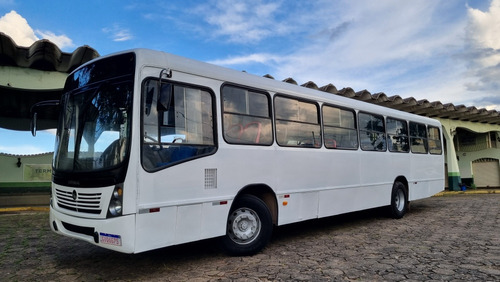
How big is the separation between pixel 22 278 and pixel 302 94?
5.17 m

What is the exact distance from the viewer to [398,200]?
9266 millimetres

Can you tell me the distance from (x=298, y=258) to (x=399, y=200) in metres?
5.23

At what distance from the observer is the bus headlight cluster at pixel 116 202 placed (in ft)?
13.2

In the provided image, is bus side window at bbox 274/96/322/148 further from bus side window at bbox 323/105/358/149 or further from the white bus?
bus side window at bbox 323/105/358/149

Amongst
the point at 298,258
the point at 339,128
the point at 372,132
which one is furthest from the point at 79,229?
the point at 372,132

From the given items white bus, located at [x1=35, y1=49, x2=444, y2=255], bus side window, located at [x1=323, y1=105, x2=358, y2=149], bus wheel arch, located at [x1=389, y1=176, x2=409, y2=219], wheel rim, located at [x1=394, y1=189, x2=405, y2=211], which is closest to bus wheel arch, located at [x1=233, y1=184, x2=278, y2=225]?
white bus, located at [x1=35, y1=49, x2=444, y2=255]

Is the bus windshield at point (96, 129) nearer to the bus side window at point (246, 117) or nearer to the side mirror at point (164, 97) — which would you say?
the side mirror at point (164, 97)

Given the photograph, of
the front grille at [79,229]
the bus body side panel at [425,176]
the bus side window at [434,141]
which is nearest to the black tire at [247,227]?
the front grille at [79,229]

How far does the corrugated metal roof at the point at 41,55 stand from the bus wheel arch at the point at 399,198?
951 cm

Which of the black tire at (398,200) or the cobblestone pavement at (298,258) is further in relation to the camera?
the black tire at (398,200)

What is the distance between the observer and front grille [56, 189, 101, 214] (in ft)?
13.7

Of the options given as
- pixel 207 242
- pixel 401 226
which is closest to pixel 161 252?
pixel 207 242

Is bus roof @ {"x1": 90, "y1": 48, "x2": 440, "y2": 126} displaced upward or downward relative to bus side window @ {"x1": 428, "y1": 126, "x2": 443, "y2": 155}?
upward

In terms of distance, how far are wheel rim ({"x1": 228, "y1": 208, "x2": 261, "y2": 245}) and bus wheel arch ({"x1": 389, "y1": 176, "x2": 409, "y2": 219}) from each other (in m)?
4.97
